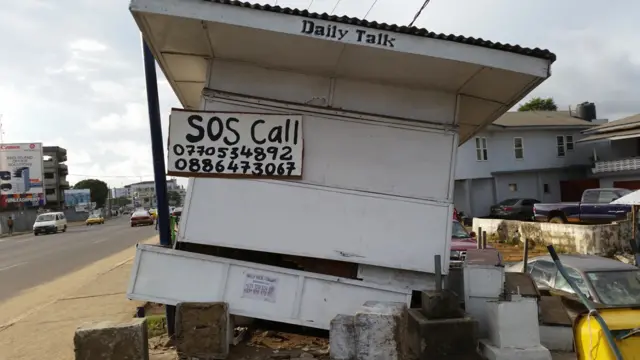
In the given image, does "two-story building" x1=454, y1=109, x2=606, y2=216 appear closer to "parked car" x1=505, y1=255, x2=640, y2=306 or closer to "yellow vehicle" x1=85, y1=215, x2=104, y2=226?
"parked car" x1=505, y1=255, x2=640, y2=306

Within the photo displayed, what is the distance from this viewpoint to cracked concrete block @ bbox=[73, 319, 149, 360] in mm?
5105

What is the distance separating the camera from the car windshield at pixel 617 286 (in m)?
6.83

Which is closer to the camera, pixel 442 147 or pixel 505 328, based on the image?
pixel 505 328

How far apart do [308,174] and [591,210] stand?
2014cm

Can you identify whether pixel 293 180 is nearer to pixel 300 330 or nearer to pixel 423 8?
pixel 300 330

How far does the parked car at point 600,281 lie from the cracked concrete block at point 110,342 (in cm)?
514

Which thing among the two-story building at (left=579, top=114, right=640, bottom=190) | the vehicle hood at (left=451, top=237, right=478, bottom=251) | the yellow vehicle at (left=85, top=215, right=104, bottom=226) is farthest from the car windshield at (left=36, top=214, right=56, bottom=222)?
the two-story building at (left=579, top=114, right=640, bottom=190)

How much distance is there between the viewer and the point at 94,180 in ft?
404

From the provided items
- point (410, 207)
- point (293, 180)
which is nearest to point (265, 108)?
point (293, 180)

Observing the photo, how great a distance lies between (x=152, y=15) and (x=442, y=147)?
3507 millimetres

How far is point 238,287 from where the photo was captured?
580cm

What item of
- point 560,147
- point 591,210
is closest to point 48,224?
point 591,210

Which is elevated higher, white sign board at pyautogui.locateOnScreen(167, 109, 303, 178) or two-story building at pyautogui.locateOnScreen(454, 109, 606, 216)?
two-story building at pyautogui.locateOnScreen(454, 109, 606, 216)

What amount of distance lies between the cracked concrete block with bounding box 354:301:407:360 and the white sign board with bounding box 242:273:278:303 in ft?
3.70
